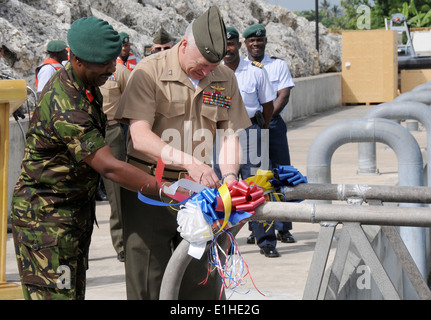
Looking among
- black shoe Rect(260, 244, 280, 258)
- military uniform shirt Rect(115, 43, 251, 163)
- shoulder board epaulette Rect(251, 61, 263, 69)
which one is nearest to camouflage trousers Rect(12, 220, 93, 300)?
military uniform shirt Rect(115, 43, 251, 163)

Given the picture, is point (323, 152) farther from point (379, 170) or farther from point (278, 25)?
point (278, 25)

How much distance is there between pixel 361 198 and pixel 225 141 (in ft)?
3.62

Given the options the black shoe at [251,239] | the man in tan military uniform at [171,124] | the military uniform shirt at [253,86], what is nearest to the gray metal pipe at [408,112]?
the military uniform shirt at [253,86]

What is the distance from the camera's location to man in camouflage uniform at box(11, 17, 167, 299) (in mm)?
3320

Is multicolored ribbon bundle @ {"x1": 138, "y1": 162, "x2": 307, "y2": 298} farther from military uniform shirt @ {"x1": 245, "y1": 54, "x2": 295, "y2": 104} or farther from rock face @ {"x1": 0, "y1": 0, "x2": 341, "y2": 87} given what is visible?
rock face @ {"x1": 0, "y1": 0, "x2": 341, "y2": 87}

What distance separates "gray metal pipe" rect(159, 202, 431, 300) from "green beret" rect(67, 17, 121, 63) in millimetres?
977

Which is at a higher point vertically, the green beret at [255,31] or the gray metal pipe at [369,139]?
the green beret at [255,31]

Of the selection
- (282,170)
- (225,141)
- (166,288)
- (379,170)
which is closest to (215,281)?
(225,141)

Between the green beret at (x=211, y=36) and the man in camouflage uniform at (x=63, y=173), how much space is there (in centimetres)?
46

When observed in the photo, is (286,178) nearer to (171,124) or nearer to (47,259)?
(171,124)

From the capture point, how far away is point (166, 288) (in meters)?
2.71

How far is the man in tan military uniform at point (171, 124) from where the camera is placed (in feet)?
12.5

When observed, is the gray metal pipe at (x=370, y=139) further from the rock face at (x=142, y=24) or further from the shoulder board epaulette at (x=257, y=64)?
the rock face at (x=142, y=24)

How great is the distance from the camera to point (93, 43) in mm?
3342
